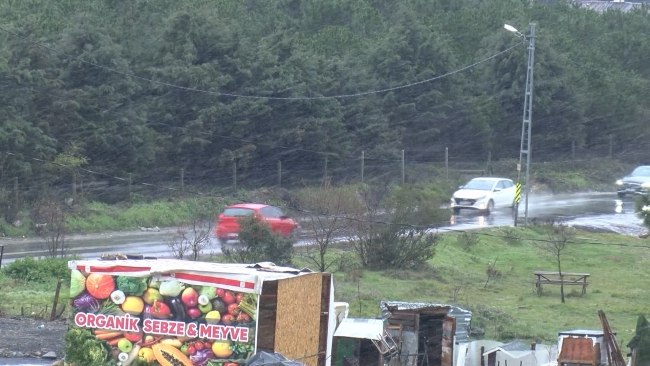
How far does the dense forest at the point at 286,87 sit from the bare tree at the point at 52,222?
9.13ft

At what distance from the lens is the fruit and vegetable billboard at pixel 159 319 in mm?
13148

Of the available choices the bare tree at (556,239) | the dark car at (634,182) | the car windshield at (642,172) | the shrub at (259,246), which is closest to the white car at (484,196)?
the bare tree at (556,239)

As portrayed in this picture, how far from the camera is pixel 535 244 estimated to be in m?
34.7

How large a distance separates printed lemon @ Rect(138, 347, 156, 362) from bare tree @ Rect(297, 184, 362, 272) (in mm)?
12521

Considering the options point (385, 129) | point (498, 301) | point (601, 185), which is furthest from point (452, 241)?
point (601, 185)

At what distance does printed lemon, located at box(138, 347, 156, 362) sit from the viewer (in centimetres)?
1335

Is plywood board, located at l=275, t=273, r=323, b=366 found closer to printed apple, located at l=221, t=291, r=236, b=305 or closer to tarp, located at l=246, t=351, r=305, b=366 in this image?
printed apple, located at l=221, t=291, r=236, b=305

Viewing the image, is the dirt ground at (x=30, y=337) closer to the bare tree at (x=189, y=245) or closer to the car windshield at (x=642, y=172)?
the bare tree at (x=189, y=245)

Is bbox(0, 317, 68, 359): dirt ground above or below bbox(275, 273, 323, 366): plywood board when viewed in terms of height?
below

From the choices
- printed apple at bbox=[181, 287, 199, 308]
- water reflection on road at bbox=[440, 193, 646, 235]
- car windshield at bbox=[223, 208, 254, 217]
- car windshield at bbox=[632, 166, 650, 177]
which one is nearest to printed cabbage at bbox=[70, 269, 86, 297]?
printed apple at bbox=[181, 287, 199, 308]

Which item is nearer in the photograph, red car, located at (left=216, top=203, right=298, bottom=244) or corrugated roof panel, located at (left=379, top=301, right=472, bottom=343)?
corrugated roof panel, located at (left=379, top=301, right=472, bottom=343)

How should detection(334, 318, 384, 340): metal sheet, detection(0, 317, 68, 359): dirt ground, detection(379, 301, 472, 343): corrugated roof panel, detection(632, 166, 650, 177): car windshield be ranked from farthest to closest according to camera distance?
detection(632, 166, 650, 177): car windshield → detection(379, 301, 472, 343): corrugated roof panel → detection(0, 317, 68, 359): dirt ground → detection(334, 318, 384, 340): metal sheet

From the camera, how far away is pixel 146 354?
527 inches

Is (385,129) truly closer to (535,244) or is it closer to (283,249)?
(535,244)
